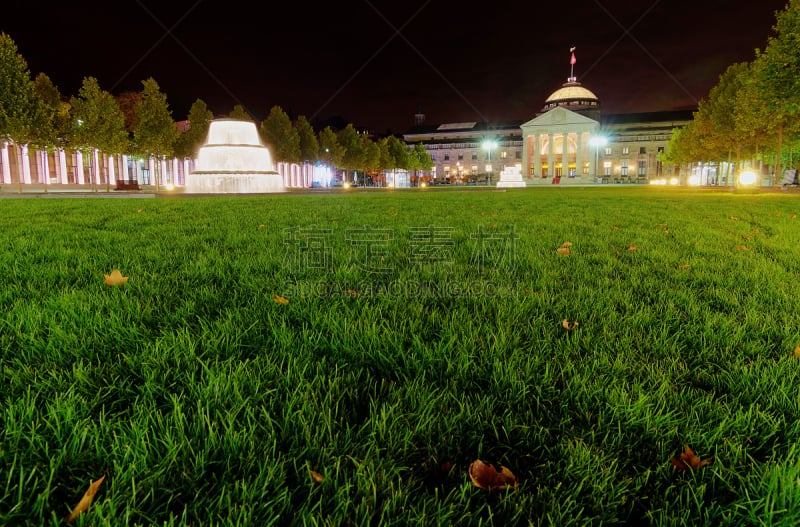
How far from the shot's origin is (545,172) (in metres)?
106

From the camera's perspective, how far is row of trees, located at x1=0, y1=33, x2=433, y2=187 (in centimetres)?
2394

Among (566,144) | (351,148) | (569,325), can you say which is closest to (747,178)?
(569,325)

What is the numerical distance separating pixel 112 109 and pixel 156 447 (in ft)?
121

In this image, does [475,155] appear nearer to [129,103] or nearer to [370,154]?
[370,154]

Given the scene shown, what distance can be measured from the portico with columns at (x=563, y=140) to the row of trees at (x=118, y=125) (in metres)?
45.2

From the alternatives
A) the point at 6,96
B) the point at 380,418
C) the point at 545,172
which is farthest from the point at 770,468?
the point at 545,172

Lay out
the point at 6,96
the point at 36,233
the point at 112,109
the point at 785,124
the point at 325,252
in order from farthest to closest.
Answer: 1. the point at 112,109
2. the point at 785,124
3. the point at 6,96
4. the point at 36,233
5. the point at 325,252

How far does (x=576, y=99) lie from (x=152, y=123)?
96845 mm

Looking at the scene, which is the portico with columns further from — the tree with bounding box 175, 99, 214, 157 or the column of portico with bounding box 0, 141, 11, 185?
the column of portico with bounding box 0, 141, 11, 185

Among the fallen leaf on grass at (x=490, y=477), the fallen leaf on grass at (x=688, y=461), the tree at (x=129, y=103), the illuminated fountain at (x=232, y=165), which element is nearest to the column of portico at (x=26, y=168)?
the tree at (x=129, y=103)

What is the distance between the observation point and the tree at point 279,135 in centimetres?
5125

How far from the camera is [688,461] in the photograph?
4.80 feet

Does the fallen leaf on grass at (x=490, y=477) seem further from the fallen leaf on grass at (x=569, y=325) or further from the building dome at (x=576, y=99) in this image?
the building dome at (x=576, y=99)

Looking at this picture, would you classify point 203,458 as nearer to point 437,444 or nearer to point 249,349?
point 437,444
